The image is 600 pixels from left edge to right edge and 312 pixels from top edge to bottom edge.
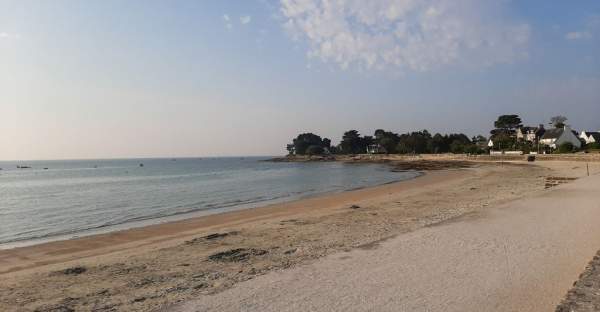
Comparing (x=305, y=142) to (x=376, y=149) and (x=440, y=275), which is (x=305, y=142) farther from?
(x=440, y=275)

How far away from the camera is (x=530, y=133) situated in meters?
102

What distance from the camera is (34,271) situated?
10094 mm

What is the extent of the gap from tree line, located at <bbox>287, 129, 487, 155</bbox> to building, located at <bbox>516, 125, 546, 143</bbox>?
9.42 metres

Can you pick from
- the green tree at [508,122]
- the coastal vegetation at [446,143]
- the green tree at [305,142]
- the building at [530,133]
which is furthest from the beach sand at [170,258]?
the green tree at [305,142]

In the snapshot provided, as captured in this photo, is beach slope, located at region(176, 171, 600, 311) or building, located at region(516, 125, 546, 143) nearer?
beach slope, located at region(176, 171, 600, 311)

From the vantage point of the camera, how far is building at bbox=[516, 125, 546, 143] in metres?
97.7

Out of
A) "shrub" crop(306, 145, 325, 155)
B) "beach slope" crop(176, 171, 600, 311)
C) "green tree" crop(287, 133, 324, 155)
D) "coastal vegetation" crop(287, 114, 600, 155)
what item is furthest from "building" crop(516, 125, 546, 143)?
"beach slope" crop(176, 171, 600, 311)

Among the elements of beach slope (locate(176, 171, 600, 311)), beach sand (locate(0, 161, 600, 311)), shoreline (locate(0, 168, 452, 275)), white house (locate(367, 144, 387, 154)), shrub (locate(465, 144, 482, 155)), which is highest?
white house (locate(367, 144, 387, 154))

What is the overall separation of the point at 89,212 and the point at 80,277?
1587 cm

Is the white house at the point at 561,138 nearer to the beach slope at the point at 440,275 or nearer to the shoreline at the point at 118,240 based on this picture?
the shoreline at the point at 118,240

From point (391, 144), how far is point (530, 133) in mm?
49663

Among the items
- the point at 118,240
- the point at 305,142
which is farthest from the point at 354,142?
the point at 118,240

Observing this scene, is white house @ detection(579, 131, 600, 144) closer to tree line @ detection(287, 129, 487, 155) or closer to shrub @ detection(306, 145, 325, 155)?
tree line @ detection(287, 129, 487, 155)

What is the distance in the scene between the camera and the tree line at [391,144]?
11688 centimetres
